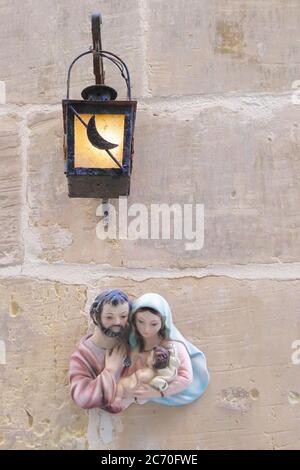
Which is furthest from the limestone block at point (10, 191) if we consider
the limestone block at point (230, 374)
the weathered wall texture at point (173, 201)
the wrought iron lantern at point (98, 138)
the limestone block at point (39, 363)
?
the wrought iron lantern at point (98, 138)

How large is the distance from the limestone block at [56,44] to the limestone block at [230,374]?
0.76 m

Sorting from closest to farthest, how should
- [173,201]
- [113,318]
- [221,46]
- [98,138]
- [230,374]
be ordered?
[98,138] < [113,318] < [230,374] < [173,201] < [221,46]

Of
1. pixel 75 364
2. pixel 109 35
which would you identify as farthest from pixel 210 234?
pixel 109 35

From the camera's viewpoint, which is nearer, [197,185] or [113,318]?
[113,318]

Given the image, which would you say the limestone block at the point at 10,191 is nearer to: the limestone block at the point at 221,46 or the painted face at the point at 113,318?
the painted face at the point at 113,318

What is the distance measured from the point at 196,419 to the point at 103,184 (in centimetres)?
81

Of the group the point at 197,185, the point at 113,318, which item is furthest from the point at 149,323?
the point at 197,185

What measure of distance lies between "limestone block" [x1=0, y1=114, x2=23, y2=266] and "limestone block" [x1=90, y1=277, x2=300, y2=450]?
1.12ft

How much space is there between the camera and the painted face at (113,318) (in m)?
2.08

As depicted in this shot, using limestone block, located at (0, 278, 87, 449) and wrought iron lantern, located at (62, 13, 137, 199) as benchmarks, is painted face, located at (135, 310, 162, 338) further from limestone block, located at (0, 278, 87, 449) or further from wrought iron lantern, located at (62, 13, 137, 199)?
wrought iron lantern, located at (62, 13, 137, 199)

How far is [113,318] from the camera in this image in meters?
2.08

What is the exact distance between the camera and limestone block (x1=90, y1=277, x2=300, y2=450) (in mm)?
2160

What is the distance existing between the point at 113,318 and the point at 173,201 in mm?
495

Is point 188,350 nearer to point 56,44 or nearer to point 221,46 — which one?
point 221,46
